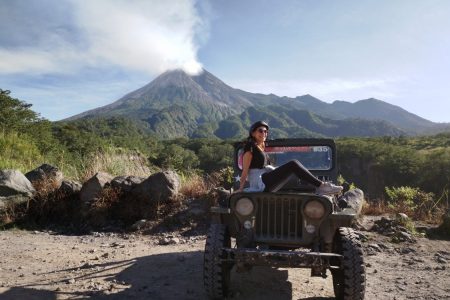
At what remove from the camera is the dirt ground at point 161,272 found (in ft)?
14.7

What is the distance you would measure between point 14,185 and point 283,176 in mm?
6565

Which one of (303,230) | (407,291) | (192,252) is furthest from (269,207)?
(192,252)

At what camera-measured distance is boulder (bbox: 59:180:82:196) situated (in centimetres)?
874

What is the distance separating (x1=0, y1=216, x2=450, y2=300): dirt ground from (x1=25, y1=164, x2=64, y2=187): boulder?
182 cm

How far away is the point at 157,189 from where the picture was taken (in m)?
8.64

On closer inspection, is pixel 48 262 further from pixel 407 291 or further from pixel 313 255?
pixel 407 291

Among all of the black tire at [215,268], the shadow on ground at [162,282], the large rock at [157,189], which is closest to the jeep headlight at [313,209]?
the black tire at [215,268]

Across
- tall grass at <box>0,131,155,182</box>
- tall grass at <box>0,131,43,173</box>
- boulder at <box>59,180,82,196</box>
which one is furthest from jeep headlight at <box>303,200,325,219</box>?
tall grass at <box>0,131,43,173</box>

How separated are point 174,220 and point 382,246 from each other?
4138mm

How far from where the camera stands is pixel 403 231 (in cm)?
763

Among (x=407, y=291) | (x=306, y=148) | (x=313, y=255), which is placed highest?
(x=306, y=148)

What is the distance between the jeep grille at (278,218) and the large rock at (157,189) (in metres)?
4.69

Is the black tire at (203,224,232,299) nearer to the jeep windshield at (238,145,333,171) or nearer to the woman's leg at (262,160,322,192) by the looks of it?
the woman's leg at (262,160,322,192)

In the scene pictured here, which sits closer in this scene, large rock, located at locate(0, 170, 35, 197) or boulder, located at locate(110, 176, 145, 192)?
large rock, located at locate(0, 170, 35, 197)
